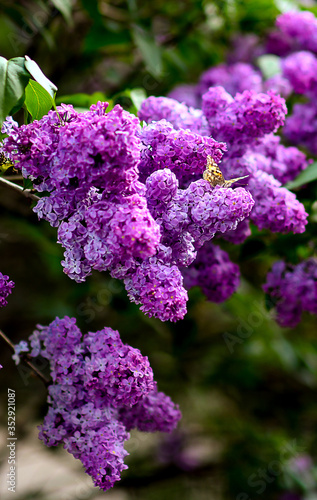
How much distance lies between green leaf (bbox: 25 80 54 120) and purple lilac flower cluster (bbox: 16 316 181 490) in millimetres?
455

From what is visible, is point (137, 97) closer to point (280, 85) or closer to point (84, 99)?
point (84, 99)

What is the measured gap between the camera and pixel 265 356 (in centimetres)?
291

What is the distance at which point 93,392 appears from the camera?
3.66 ft

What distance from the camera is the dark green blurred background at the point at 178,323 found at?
201 cm

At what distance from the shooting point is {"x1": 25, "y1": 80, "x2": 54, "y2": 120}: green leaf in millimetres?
1069

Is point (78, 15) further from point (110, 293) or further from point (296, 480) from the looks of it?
point (296, 480)

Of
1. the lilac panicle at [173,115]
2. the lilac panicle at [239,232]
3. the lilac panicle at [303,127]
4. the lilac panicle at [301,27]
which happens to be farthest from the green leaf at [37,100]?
the lilac panicle at [301,27]

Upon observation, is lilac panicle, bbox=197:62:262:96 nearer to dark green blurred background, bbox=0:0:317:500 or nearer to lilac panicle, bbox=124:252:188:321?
dark green blurred background, bbox=0:0:317:500

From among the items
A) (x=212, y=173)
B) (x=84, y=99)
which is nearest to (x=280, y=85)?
(x=84, y=99)

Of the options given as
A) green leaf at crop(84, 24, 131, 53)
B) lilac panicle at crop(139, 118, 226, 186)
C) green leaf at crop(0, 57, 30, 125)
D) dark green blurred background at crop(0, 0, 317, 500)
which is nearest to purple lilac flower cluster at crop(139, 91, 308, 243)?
lilac panicle at crop(139, 118, 226, 186)

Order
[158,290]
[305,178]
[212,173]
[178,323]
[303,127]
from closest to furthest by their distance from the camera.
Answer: [158,290], [212,173], [305,178], [303,127], [178,323]

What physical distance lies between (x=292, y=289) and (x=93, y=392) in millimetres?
687

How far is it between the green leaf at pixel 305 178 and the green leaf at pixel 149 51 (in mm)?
664

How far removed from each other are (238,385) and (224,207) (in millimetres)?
1988
